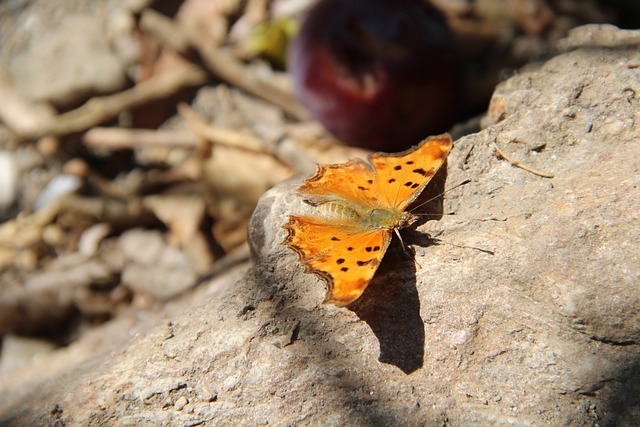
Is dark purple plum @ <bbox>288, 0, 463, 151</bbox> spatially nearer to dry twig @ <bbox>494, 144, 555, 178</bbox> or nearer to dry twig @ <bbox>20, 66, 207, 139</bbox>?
dry twig @ <bbox>20, 66, 207, 139</bbox>

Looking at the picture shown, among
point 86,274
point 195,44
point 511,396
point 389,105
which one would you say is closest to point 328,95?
point 389,105

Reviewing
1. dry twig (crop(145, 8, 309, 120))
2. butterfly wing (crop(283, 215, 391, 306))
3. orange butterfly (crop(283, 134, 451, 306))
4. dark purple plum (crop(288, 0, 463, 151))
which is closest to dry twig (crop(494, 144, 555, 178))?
orange butterfly (crop(283, 134, 451, 306))

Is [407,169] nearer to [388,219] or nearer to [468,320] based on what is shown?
[388,219]

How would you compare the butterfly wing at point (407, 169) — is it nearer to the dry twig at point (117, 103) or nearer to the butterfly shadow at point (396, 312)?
the butterfly shadow at point (396, 312)

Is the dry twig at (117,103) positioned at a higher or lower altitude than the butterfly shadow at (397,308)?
lower

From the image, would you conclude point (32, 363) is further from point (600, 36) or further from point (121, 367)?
point (600, 36)

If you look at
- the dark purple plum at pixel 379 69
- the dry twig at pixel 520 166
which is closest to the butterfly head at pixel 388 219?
the dry twig at pixel 520 166
